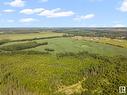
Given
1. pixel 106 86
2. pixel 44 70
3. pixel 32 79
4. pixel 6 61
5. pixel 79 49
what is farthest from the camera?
pixel 79 49

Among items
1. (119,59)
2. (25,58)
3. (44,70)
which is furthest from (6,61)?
(119,59)

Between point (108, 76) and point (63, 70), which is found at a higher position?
point (63, 70)

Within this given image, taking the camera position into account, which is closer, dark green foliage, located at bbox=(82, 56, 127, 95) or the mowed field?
the mowed field

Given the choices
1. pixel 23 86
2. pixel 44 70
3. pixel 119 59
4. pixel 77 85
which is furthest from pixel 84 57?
pixel 23 86

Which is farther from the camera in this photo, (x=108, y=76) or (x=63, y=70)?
(x=63, y=70)

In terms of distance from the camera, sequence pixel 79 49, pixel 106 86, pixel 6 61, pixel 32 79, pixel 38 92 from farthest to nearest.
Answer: pixel 79 49, pixel 6 61, pixel 32 79, pixel 106 86, pixel 38 92

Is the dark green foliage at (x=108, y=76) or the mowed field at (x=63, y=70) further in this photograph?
the dark green foliage at (x=108, y=76)

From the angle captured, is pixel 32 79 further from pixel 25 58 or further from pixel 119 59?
pixel 119 59

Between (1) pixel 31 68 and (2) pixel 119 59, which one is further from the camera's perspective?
(2) pixel 119 59
